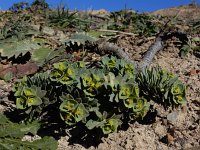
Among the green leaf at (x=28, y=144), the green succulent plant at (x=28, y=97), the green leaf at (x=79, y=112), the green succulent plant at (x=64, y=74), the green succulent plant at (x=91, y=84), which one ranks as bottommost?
the green leaf at (x=28, y=144)

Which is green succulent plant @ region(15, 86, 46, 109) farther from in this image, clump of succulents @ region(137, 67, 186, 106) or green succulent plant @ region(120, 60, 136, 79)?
clump of succulents @ region(137, 67, 186, 106)

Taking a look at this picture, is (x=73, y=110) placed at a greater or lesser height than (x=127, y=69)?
lesser

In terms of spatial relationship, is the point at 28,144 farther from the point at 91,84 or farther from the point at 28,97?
the point at 91,84

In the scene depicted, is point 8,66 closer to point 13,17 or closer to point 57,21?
point 57,21

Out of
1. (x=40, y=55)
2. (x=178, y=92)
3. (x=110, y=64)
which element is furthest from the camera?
(x=40, y=55)

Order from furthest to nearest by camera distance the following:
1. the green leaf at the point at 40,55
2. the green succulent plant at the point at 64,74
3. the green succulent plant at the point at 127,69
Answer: the green leaf at the point at 40,55, the green succulent plant at the point at 127,69, the green succulent plant at the point at 64,74

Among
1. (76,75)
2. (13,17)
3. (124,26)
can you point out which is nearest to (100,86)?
(76,75)

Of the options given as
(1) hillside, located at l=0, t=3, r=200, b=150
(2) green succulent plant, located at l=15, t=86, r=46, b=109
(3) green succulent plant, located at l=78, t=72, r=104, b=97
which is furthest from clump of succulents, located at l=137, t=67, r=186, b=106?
(2) green succulent plant, located at l=15, t=86, r=46, b=109

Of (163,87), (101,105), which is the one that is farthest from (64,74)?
(163,87)

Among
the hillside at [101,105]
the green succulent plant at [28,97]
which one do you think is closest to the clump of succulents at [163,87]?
the hillside at [101,105]

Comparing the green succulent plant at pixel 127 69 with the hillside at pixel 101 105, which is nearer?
the hillside at pixel 101 105

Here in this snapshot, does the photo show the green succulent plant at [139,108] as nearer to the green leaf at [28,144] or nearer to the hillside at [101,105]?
the hillside at [101,105]

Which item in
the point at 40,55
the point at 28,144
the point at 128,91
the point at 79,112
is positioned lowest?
the point at 28,144

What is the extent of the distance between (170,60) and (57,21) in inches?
63.1
